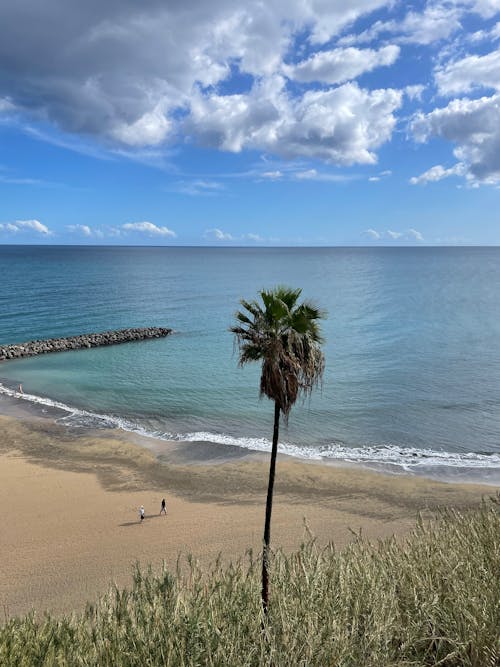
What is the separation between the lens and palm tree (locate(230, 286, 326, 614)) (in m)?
12.6

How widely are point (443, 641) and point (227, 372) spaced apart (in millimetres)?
40796

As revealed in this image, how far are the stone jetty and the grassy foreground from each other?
5327 centimetres

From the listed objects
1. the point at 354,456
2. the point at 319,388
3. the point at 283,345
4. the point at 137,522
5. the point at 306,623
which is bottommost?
the point at 137,522

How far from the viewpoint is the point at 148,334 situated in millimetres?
68062

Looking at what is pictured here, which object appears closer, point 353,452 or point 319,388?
point 353,452

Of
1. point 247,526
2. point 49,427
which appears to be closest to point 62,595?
point 247,526

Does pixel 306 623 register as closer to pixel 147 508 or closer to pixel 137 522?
pixel 137 522

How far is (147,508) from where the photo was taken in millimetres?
24875

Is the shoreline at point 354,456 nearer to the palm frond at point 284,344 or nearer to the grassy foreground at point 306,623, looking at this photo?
the grassy foreground at point 306,623

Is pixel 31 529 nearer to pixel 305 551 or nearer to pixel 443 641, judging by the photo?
pixel 305 551

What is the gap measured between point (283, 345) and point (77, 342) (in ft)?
182

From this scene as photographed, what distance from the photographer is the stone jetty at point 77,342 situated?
5866 centimetres

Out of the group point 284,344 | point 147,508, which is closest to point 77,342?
point 147,508

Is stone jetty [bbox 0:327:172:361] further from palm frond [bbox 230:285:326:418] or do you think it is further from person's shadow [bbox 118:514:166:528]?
palm frond [bbox 230:285:326:418]
